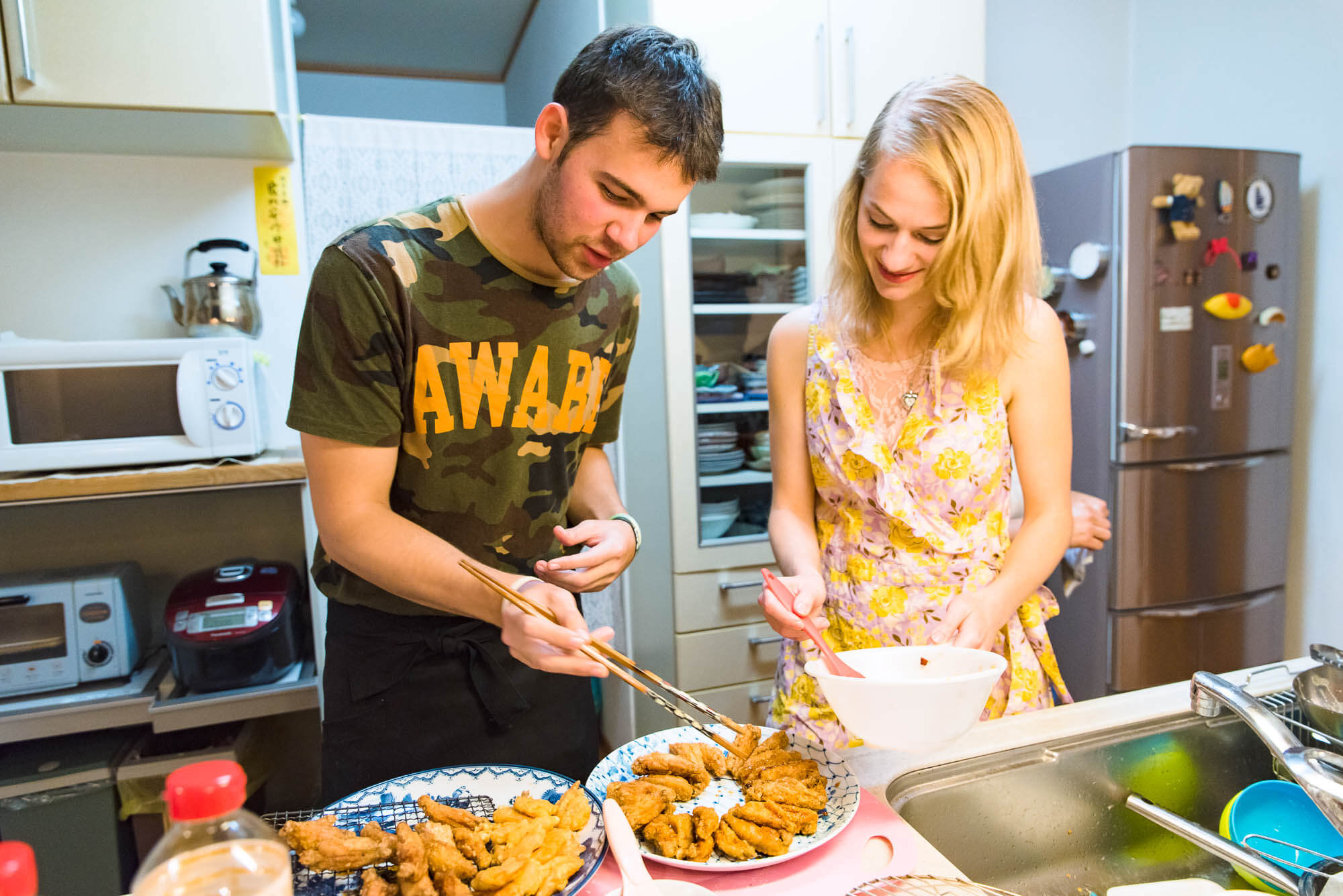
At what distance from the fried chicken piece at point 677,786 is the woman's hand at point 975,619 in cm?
39

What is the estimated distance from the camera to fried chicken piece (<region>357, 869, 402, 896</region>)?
61 cm

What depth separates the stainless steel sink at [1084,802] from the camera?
0.89 metres

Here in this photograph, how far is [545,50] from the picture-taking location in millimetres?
2852

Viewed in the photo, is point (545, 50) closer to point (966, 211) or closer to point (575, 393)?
point (575, 393)

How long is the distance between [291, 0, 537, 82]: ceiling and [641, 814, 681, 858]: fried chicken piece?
2879 mm

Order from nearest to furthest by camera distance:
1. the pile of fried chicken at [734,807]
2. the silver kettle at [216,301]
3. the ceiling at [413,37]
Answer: the pile of fried chicken at [734,807]
the silver kettle at [216,301]
the ceiling at [413,37]

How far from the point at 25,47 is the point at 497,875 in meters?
1.98

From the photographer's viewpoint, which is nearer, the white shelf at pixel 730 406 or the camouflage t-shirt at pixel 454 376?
the camouflage t-shirt at pixel 454 376

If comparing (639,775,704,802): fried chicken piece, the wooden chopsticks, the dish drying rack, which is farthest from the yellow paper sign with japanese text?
(639,775,704,802): fried chicken piece

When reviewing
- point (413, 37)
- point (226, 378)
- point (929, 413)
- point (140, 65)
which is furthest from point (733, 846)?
point (413, 37)

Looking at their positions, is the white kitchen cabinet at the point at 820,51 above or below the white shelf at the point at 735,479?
above

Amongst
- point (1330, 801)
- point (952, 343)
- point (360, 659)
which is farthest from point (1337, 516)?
point (360, 659)

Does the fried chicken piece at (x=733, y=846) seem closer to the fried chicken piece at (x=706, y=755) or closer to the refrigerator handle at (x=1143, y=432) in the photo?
the fried chicken piece at (x=706, y=755)

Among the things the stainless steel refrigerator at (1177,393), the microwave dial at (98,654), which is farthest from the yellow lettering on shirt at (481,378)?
the stainless steel refrigerator at (1177,393)
